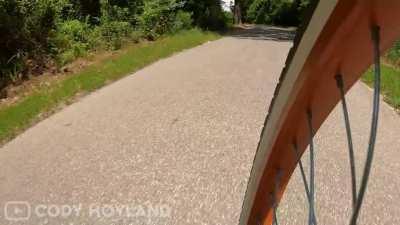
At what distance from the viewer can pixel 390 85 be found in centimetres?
1201

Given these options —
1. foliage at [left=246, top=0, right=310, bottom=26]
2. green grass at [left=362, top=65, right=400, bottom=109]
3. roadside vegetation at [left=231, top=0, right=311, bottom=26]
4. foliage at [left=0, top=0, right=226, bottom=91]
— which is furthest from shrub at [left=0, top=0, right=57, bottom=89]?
foliage at [left=246, top=0, right=310, bottom=26]

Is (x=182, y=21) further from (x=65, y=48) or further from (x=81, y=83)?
(x=81, y=83)

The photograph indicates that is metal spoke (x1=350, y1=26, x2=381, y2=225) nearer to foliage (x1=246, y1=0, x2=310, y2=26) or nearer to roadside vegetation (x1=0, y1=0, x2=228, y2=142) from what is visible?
roadside vegetation (x1=0, y1=0, x2=228, y2=142)

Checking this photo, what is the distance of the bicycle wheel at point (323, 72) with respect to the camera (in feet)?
2.66

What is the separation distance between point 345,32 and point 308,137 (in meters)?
0.40

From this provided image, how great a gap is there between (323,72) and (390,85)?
11645 millimetres

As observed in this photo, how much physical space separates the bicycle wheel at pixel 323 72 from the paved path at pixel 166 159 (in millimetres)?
3952

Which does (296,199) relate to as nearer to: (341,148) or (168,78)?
(341,148)

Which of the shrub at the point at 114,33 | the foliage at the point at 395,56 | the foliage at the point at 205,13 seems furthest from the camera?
the foliage at the point at 205,13

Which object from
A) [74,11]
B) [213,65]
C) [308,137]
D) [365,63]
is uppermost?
[365,63]

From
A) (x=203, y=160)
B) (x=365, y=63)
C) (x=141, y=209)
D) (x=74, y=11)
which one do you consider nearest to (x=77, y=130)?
(x=203, y=160)

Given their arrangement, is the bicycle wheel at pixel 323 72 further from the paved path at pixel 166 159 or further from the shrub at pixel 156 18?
the shrub at pixel 156 18

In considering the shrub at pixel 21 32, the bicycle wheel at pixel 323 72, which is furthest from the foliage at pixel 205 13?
the bicycle wheel at pixel 323 72

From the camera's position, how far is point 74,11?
55.2 feet
